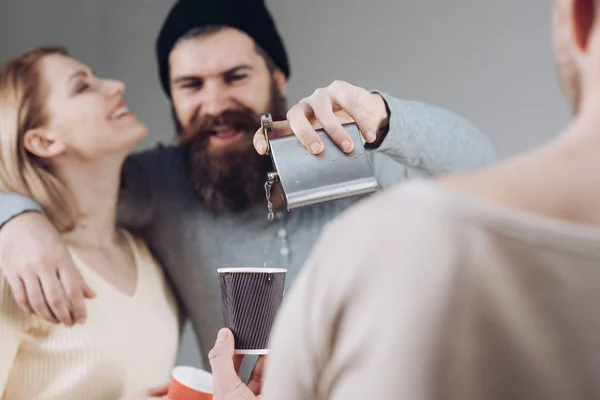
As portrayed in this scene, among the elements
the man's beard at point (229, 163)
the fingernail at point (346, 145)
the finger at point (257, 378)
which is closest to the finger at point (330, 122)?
the fingernail at point (346, 145)

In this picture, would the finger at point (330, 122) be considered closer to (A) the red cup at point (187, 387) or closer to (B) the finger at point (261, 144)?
(B) the finger at point (261, 144)

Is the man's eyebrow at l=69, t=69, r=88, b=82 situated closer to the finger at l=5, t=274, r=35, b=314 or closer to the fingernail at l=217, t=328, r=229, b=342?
the finger at l=5, t=274, r=35, b=314

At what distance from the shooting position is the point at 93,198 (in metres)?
1.10

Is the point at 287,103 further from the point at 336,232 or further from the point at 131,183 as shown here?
the point at 336,232

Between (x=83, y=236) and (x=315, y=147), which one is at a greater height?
(x=315, y=147)

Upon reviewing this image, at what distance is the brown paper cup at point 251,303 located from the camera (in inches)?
27.4

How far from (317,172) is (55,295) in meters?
0.46

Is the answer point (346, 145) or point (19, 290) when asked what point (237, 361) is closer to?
point (346, 145)

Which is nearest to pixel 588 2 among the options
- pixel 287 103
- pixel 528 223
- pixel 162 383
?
pixel 528 223

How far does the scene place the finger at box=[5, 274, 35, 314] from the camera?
0.92 meters

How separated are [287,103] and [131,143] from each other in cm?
27

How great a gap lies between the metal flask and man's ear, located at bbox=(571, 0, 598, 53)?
344mm

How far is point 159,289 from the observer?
111 cm

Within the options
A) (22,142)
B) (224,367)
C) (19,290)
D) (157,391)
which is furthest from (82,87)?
(224,367)
